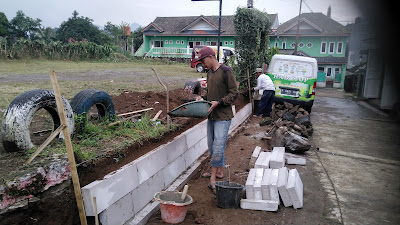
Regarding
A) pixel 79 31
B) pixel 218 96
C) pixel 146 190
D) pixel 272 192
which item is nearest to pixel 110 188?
pixel 146 190

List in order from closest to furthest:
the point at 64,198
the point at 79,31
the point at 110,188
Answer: the point at 64,198 < the point at 110,188 < the point at 79,31

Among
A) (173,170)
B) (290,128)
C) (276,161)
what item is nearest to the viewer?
(173,170)

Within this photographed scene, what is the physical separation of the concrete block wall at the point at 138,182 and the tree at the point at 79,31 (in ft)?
157

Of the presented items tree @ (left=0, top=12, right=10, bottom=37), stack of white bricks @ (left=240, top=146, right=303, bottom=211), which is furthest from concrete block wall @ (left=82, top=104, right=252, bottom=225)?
tree @ (left=0, top=12, right=10, bottom=37)

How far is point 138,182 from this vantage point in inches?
147

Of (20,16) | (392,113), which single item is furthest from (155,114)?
(20,16)

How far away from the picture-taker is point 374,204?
435 cm

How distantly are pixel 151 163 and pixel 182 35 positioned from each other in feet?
112

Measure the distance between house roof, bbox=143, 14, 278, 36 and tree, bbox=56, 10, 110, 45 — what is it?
13939 mm

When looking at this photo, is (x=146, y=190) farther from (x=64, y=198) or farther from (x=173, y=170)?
(x=64, y=198)

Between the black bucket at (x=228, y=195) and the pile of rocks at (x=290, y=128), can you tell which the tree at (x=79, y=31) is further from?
the black bucket at (x=228, y=195)

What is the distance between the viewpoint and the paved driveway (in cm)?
393

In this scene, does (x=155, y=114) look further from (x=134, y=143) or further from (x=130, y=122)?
(x=134, y=143)

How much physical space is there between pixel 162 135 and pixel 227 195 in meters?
1.85
